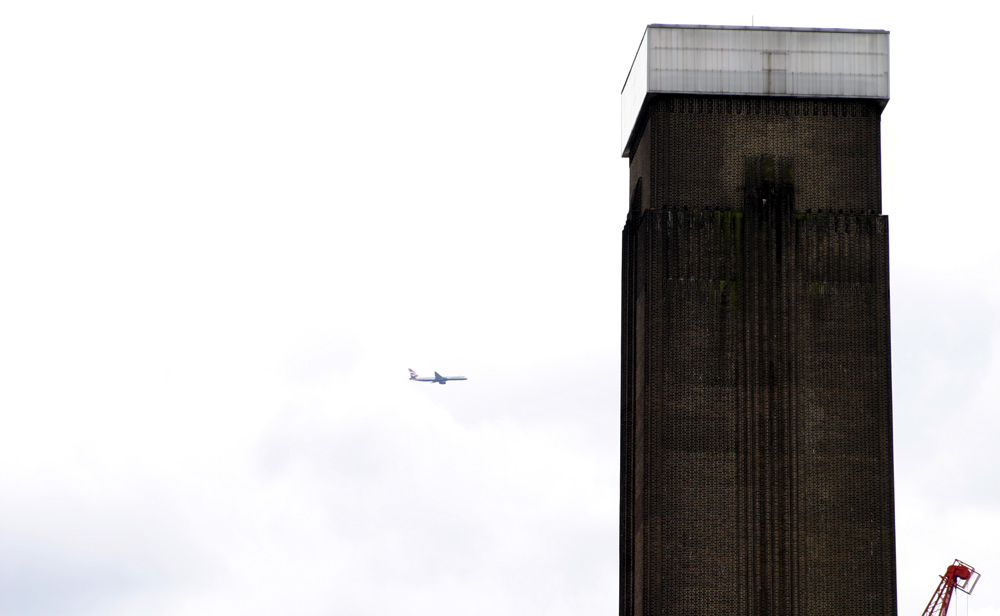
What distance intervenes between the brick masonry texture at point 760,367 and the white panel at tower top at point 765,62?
2.92ft

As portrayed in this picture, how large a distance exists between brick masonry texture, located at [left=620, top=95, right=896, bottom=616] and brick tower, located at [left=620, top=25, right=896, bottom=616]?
8 cm

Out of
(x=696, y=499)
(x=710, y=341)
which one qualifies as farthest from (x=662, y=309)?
(x=696, y=499)

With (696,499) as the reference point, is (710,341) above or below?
above

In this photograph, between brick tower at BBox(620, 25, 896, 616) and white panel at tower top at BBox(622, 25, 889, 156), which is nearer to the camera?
brick tower at BBox(620, 25, 896, 616)

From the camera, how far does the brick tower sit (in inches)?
4003

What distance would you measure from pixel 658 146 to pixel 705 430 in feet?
51.7

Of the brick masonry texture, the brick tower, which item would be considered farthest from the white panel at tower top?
the brick masonry texture

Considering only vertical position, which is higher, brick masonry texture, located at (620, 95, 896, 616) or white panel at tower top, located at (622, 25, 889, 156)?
white panel at tower top, located at (622, 25, 889, 156)

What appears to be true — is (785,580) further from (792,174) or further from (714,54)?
(714,54)

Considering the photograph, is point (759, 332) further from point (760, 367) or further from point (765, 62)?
point (765, 62)

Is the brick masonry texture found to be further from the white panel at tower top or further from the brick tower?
the white panel at tower top

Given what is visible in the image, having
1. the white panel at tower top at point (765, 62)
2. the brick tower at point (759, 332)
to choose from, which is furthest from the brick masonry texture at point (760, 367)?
the white panel at tower top at point (765, 62)

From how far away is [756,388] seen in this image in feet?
341

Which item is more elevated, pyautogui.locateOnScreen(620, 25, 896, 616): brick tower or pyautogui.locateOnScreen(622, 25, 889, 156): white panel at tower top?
pyautogui.locateOnScreen(622, 25, 889, 156): white panel at tower top
